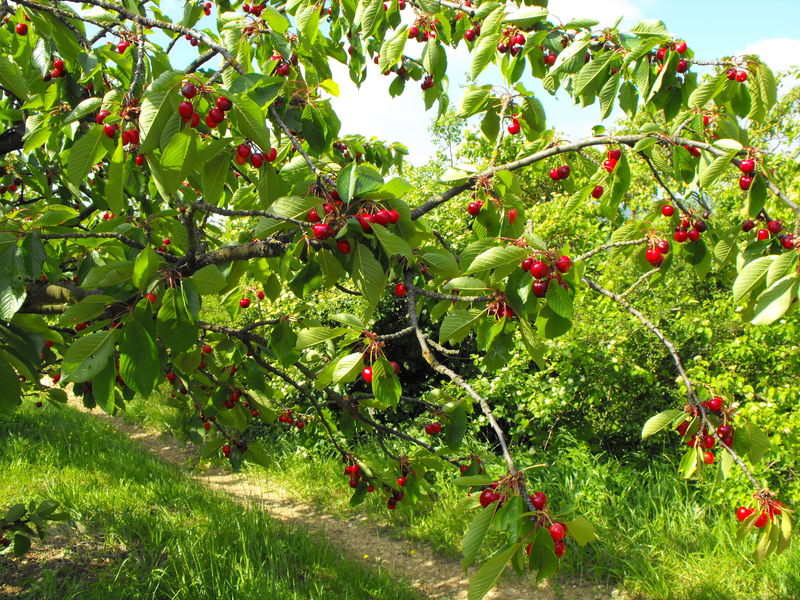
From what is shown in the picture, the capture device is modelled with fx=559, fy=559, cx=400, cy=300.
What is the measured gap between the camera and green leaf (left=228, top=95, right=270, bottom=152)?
3.80 feet

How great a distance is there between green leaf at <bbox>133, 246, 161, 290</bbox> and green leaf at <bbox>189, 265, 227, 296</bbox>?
0.09 metres

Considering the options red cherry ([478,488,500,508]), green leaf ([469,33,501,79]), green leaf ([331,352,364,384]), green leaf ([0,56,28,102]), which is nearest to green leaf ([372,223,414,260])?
green leaf ([331,352,364,384])

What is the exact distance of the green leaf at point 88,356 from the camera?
3.99 feet

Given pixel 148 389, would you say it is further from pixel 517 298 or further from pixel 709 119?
pixel 709 119

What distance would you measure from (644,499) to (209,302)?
20.4ft

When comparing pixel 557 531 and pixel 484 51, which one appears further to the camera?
pixel 484 51

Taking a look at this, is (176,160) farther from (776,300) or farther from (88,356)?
(776,300)

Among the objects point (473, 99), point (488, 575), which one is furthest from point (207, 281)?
point (473, 99)

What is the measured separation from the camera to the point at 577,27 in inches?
67.5

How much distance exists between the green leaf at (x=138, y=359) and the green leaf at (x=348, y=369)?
43 centimetres

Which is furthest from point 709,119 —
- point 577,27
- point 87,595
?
point 87,595

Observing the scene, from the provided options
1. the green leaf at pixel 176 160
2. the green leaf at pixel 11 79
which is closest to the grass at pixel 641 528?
the green leaf at pixel 176 160

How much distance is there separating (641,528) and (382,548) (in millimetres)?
2009

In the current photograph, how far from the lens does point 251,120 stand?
1.17 meters
